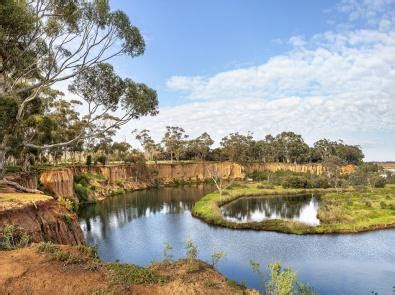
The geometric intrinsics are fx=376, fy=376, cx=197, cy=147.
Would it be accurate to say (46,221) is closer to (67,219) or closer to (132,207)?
(67,219)

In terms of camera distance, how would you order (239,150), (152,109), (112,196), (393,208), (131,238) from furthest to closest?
(239,150), (112,196), (393,208), (131,238), (152,109)

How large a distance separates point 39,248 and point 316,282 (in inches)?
766

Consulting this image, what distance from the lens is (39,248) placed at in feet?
49.2

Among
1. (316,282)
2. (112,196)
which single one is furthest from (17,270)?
(112,196)

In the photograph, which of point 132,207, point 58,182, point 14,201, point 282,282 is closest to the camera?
point 282,282

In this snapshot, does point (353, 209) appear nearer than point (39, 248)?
No

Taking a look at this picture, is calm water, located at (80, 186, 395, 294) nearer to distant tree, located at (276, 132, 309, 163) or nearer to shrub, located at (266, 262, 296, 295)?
shrub, located at (266, 262, 296, 295)

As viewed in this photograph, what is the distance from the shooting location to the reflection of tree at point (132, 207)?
167 feet

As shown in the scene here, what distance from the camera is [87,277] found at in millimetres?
13195

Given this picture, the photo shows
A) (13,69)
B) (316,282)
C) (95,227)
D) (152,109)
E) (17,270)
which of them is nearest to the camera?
(17,270)

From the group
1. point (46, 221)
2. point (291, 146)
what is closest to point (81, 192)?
point (46, 221)

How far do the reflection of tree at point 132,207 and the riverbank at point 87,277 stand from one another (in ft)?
92.4

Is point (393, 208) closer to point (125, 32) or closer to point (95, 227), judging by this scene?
point (95, 227)

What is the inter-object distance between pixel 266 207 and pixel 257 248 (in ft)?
95.6
